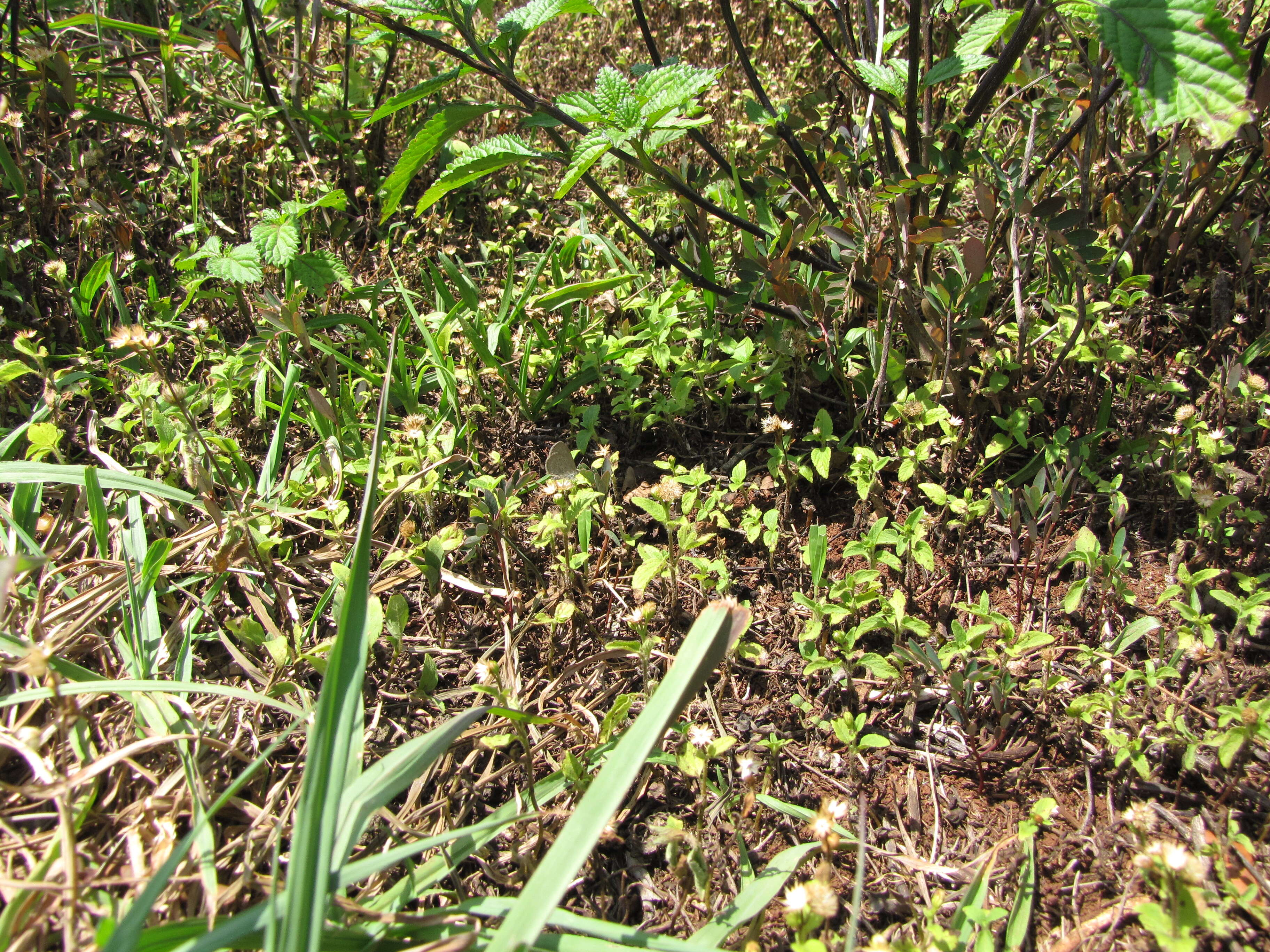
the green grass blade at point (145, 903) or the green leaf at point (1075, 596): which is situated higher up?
the green leaf at point (1075, 596)

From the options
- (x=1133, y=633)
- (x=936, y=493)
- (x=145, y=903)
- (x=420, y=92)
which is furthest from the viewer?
(x=936, y=493)

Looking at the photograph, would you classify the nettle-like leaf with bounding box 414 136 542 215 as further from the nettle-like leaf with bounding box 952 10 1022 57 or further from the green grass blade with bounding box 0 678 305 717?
the green grass blade with bounding box 0 678 305 717

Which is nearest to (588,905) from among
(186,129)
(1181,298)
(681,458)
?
(681,458)

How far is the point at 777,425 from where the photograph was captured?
1.98 m

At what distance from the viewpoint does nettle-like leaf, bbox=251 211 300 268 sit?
2223mm

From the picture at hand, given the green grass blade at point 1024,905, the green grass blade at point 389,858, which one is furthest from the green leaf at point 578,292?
the green grass blade at point 1024,905

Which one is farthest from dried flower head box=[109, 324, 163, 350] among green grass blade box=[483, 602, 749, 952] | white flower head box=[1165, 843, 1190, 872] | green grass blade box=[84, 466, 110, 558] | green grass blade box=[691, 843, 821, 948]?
white flower head box=[1165, 843, 1190, 872]

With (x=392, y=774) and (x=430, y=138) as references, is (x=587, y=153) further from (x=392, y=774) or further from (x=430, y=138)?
(x=392, y=774)

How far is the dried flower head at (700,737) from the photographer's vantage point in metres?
1.45

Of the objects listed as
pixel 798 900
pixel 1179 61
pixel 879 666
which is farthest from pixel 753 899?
pixel 1179 61

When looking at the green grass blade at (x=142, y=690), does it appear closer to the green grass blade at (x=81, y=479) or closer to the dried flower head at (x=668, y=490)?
the green grass blade at (x=81, y=479)

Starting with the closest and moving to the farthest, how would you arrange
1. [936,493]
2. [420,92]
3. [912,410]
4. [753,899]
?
[753,899]
[420,92]
[936,493]
[912,410]

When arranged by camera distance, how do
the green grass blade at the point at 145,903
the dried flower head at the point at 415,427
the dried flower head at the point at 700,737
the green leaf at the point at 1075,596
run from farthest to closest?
the dried flower head at the point at 415,427
the green leaf at the point at 1075,596
the dried flower head at the point at 700,737
the green grass blade at the point at 145,903

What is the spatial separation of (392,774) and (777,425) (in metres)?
1.19
